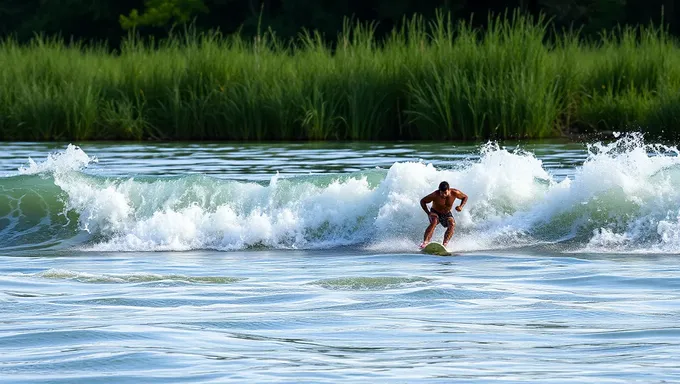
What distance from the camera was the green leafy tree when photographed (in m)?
44.0

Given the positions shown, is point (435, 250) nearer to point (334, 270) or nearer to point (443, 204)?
point (443, 204)

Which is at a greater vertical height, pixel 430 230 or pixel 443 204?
pixel 443 204

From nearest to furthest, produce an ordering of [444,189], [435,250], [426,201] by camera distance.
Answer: [435,250] → [444,189] → [426,201]

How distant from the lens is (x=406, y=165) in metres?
15.2

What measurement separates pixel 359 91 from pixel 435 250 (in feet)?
34.8

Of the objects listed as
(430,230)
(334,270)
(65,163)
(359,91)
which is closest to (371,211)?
(430,230)

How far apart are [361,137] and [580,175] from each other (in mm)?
8996

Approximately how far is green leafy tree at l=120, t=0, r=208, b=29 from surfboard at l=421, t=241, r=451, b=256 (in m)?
31.6

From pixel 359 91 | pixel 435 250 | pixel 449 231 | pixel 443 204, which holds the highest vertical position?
pixel 359 91

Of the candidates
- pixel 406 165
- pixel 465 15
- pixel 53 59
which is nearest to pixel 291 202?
pixel 406 165

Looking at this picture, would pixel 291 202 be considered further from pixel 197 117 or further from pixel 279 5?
pixel 279 5

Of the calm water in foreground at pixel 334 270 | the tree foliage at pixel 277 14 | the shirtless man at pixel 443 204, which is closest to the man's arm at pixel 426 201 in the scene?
the shirtless man at pixel 443 204

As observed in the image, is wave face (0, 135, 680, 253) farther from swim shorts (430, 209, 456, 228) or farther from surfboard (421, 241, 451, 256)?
surfboard (421, 241, 451, 256)

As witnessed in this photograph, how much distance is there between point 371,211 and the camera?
49.0 ft
